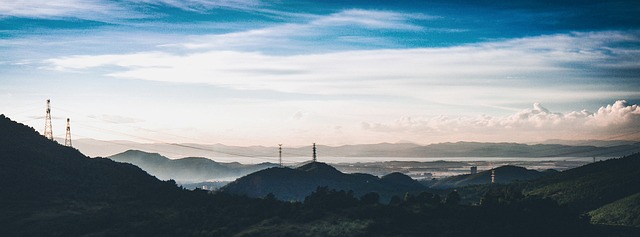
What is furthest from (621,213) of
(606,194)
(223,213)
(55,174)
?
(55,174)

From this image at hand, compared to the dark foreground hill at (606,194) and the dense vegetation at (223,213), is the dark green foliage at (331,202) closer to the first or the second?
the dense vegetation at (223,213)

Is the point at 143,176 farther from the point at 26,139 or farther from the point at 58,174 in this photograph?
the point at 26,139

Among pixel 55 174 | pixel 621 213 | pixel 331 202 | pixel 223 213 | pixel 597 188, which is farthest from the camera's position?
pixel 597 188

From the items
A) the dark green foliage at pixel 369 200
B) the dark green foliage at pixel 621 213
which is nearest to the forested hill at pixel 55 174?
the dark green foliage at pixel 369 200

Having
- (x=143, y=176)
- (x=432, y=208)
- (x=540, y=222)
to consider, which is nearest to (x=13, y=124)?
(x=143, y=176)

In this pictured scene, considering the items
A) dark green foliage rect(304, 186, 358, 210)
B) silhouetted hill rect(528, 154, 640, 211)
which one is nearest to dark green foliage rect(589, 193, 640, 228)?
silhouetted hill rect(528, 154, 640, 211)

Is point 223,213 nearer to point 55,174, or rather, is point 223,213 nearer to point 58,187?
point 58,187

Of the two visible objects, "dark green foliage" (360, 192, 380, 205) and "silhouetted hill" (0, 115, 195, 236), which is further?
"dark green foliage" (360, 192, 380, 205)

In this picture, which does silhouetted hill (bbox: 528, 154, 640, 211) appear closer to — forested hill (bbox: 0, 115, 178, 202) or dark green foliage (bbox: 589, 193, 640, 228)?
dark green foliage (bbox: 589, 193, 640, 228)
